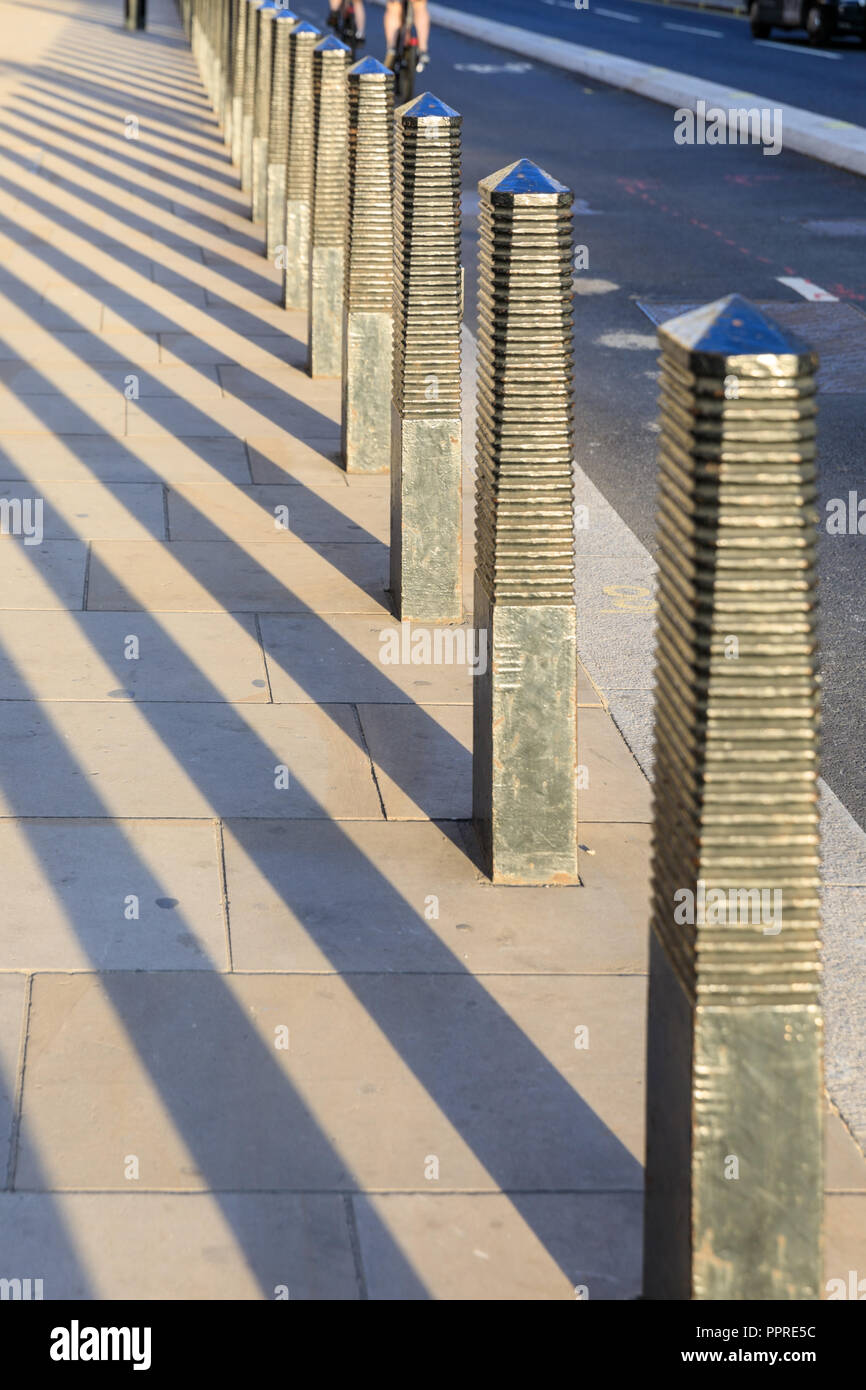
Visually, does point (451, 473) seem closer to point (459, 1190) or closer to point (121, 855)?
point (121, 855)

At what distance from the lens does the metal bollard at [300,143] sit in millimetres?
11625

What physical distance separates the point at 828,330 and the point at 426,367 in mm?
6023

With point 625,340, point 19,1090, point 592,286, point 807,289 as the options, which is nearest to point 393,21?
point 592,286

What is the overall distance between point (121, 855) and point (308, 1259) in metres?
1.77

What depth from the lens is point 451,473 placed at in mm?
6676

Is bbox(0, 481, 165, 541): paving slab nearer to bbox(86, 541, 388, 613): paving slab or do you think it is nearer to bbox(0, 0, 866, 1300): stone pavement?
bbox(0, 0, 866, 1300): stone pavement

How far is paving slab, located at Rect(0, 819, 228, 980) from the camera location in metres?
4.44

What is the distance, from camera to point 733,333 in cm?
273

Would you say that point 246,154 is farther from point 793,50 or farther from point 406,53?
point 793,50

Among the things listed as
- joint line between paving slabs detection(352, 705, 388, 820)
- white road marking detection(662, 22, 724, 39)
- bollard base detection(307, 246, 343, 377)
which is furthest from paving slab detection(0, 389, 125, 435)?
white road marking detection(662, 22, 724, 39)

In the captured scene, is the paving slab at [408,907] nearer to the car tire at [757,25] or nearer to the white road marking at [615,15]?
the car tire at [757,25]

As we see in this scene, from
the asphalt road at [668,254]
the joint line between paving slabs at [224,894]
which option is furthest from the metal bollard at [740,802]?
the asphalt road at [668,254]

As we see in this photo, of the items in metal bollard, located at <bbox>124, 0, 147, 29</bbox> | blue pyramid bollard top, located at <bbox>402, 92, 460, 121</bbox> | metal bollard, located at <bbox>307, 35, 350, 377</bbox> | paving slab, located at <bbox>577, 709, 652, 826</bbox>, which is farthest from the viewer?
metal bollard, located at <bbox>124, 0, 147, 29</bbox>

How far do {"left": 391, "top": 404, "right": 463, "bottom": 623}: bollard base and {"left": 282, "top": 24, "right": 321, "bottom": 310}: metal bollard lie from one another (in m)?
5.09
